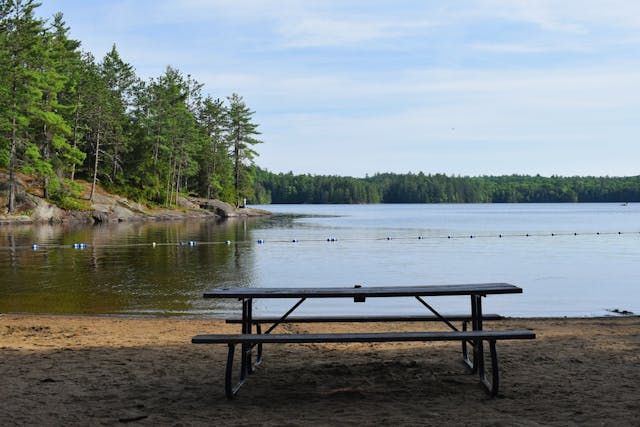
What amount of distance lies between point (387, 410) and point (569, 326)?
574 cm

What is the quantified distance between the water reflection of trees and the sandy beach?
4.73 m

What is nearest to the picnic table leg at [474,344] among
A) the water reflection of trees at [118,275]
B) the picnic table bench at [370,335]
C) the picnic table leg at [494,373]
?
the picnic table bench at [370,335]

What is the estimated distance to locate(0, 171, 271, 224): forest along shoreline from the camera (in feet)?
168

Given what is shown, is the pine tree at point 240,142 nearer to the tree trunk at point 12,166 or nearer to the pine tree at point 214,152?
the pine tree at point 214,152

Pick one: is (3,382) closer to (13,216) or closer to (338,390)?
(338,390)

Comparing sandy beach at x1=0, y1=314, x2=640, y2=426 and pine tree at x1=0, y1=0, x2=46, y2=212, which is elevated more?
pine tree at x1=0, y1=0, x2=46, y2=212

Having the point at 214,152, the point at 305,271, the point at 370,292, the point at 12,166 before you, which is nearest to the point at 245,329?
the point at 370,292

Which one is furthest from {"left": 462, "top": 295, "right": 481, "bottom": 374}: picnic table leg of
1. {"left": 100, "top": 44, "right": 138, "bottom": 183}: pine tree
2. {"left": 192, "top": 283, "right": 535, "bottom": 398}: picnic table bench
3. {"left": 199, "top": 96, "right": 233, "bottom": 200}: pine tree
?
{"left": 199, "top": 96, "right": 233, "bottom": 200}: pine tree

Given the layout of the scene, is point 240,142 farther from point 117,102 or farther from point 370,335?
point 370,335

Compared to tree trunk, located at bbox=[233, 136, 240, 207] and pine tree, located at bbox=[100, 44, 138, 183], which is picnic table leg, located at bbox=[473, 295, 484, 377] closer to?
pine tree, located at bbox=[100, 44, 138, 183]

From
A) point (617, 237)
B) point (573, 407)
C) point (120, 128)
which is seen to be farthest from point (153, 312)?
point (120, 128)

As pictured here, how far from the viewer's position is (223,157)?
85812 millimetres

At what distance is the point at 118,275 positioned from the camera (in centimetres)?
1888

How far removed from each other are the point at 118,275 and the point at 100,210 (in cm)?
4110
